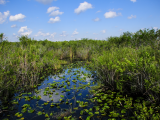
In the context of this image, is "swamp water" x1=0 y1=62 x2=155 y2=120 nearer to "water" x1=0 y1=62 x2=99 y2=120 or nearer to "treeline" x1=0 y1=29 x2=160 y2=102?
"water" x1=0 y1=62 x2=99 y2=120

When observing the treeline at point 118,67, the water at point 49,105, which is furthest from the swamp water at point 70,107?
the treeline at point 118,67

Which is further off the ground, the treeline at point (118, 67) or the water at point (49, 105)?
the treeline at point (118, 67)

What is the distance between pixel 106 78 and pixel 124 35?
917 cm

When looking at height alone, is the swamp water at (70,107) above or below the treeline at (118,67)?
below

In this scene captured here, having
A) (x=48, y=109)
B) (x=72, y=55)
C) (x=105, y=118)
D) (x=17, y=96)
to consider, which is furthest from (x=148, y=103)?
(x=72, y=55)

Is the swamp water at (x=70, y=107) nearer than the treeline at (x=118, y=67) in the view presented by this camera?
Yes

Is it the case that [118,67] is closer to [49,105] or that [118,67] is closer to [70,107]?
[70,107]

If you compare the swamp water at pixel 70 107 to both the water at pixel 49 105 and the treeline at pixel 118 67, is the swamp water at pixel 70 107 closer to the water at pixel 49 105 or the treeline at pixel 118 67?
the water at pixel 49 105

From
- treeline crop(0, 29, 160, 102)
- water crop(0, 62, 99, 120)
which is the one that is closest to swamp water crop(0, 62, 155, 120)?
water crop(0, 62, 99, 120)

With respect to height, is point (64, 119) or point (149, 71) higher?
point (149, 71)

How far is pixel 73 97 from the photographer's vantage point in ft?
16.4

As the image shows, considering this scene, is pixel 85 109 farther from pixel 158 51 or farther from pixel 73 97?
pixel 158 51

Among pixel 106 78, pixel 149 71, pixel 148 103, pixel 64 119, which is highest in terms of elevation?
pixel 149 71

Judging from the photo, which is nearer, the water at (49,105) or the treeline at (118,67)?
the water at (49,105)
